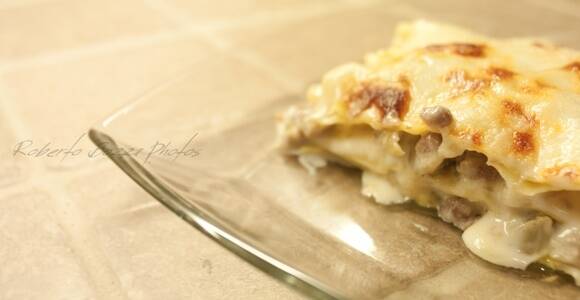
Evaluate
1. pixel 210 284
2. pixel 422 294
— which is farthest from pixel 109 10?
pixel 422 294

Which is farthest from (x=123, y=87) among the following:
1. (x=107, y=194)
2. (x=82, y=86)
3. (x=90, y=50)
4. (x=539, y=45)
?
(x=539, y=45)

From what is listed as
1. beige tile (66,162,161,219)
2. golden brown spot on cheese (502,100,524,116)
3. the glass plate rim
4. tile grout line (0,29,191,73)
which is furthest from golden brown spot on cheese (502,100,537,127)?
tile grout line (0,29,191,73)

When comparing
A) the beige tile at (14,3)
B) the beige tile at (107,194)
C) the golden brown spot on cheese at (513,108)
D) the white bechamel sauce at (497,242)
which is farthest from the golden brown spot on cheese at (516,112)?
the beige tile at (14,3)

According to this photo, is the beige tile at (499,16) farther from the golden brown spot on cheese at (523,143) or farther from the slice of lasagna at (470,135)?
the golden brown spot on cheese at (523,143)

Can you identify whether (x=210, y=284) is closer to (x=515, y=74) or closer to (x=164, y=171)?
(x=164, y=171)

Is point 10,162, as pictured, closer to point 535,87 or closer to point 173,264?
point 173,264
